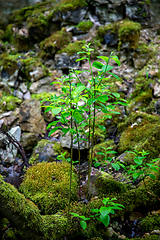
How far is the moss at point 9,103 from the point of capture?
17.7 ft

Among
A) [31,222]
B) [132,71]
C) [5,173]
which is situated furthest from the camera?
[132,71]

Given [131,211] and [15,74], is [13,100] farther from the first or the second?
[131,211]

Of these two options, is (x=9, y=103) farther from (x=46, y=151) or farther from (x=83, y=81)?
(x=83, y=81)

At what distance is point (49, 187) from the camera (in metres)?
2.85

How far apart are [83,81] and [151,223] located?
4.57 metres

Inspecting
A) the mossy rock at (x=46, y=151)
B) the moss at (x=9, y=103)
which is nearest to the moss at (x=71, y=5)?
the moss at (x=9, y=103)

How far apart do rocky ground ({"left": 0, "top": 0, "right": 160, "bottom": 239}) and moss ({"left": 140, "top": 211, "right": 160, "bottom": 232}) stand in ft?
0.04

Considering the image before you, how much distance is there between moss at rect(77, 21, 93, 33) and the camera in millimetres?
6750

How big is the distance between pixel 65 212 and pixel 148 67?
4992 mm

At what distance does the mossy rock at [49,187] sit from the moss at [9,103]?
2.90 m

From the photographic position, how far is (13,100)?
5559mm

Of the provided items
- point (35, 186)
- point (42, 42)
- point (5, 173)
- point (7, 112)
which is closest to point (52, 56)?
point (42, 42)

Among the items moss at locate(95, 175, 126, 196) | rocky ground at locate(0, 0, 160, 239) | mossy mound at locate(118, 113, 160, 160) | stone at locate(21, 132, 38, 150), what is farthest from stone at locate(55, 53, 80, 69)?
moss at locate(95, 175, 126, 196)

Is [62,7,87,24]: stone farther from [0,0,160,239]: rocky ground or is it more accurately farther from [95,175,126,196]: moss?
[95,175,126,196]: moss
